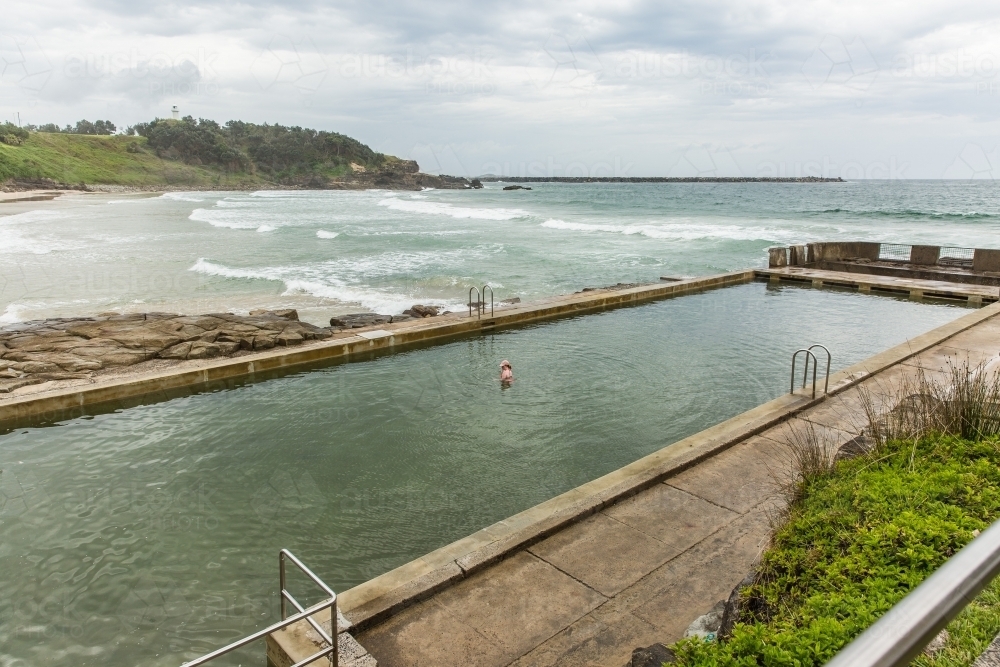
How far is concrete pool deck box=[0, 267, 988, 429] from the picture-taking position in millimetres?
9531

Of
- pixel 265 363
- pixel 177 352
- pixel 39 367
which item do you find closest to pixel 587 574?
pixel 265 363

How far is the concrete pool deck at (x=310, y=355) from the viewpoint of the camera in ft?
31.3

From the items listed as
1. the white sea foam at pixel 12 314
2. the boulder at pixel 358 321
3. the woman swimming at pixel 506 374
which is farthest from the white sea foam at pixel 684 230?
the white sea foam at pixel 12 314

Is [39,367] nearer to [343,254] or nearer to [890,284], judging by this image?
[343,254]

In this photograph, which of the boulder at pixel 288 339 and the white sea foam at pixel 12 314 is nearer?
the boulder at pixel 288 339

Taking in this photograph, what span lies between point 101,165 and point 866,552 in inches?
4762

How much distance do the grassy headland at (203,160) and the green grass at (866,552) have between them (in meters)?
90.7

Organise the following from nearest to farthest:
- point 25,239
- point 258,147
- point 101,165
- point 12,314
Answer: point 12,314
point 25,239
point 101,165
point 258,147

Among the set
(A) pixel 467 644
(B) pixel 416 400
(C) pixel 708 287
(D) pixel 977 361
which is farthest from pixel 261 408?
(C) pixel 708 287

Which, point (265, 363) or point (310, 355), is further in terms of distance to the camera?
Result: point (310, 355)

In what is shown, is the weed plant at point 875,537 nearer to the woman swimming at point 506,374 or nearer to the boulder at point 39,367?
the woman swimming at point 506,374

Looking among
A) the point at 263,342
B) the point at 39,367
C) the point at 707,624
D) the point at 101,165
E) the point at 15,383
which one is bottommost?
the point at 15,383

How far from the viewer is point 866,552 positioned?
357 centimetres

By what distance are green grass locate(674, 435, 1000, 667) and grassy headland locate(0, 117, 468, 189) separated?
298 feet
